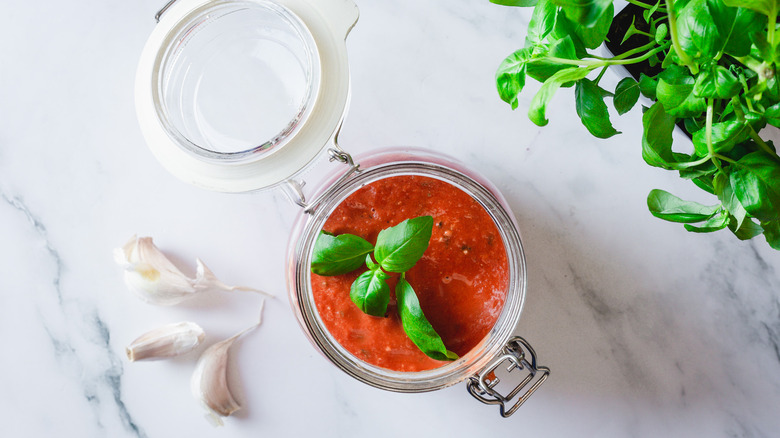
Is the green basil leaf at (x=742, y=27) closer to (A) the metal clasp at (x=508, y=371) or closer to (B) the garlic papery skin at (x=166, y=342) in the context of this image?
(A) the metal clasp at (x=508, y=371)

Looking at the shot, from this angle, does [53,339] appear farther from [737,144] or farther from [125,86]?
[737,144]

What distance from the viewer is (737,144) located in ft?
1.72

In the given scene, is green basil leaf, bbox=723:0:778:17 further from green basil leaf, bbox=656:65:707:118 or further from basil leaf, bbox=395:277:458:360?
basil leaf, bbox=395:277:458:360

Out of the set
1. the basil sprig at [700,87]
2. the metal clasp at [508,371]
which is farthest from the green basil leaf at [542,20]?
the metal clasp at [508,371]

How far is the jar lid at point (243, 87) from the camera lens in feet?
2.10

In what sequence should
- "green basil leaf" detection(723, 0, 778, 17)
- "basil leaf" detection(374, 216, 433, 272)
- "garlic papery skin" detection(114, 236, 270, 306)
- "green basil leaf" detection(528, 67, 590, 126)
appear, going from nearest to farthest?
1. "green basil leaf" detection(723, 0, 778, 17)
2. "green basil leaf" detection(528, 67, 590, 126)
3. "basil leaf" detection(374, 216, 433, 272)
4. "garlic papery skin" detection(114, 236, 270, 306)

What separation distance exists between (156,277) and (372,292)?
1.07 ft

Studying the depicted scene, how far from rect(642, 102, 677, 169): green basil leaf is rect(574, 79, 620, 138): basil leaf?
4 centimetres

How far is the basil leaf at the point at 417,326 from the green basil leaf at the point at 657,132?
0.77 feet

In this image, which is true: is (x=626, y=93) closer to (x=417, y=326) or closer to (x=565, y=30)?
(x=565, y=30)

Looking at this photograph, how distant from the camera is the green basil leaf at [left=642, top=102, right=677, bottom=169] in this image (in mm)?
521

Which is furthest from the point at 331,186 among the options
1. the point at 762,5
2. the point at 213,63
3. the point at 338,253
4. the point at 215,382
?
the point at 762,5

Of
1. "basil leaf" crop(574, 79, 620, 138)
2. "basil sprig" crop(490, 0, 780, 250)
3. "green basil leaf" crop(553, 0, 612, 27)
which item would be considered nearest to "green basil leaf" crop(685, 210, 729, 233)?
"basil sprig" crop(490, 0, 780, 250)

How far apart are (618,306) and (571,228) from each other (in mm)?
113
